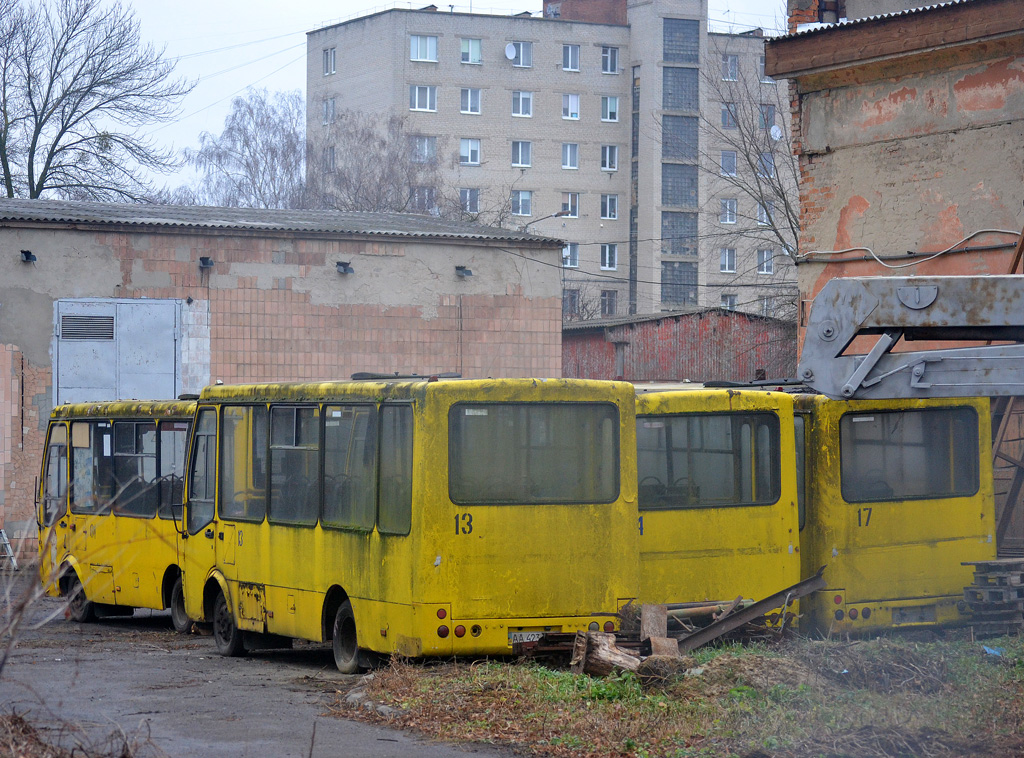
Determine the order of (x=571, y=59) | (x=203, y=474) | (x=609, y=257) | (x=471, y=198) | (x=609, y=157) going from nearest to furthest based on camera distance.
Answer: (x=203, y=474) < (x=471, y=198) < (x=571, y=59) < (x=609, y=257) < (x=609, y=157)

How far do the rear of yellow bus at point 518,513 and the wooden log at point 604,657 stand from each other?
28.8 inches

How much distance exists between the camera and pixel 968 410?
41.9 feet

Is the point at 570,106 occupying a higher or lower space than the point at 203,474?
higher

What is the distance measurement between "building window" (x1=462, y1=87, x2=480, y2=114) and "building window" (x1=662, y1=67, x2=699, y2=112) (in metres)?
10.3

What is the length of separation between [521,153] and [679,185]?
9182 millimetres

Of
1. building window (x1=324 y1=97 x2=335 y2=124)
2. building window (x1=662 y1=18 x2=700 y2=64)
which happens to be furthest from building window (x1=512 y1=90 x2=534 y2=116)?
building window (x1=324 y1=97 x2=335 y2=124)

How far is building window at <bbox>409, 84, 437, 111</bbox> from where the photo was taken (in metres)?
69.1

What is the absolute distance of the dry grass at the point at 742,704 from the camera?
24.3 ft

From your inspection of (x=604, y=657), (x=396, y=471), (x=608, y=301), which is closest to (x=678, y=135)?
(x=608, y=301)

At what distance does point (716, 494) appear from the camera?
37.9 feet

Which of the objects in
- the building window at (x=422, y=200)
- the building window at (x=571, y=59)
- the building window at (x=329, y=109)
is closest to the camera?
the building window at (x=422, y=200)

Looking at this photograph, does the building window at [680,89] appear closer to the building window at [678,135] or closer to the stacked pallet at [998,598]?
the building window at [678,135]

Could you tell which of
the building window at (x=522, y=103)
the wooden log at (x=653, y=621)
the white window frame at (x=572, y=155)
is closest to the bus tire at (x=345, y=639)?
the wooden log at (x=653, y=621)

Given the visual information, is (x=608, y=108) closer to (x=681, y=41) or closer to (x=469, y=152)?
(x=681, y=41)
